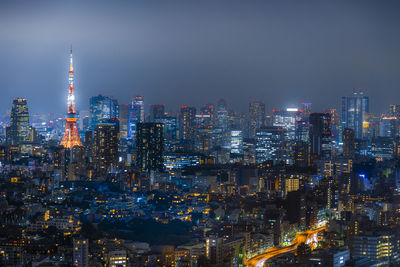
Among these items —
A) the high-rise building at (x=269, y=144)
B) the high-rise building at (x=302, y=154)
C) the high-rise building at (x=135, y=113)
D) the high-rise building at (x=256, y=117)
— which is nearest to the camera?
the high-rise building at (x=302, y=154)

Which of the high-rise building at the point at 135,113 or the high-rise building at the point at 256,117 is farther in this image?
the high-rise building at the point at 135,113

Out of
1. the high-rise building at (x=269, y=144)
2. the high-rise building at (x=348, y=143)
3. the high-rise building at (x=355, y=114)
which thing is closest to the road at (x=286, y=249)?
the high-rise building at (x=355, y=114)

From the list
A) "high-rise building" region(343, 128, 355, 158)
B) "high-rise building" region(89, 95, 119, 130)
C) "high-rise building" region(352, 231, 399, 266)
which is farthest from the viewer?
"high-rise building" region(89, 95, 119, 130)

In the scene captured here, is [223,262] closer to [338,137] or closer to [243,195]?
[243,195]

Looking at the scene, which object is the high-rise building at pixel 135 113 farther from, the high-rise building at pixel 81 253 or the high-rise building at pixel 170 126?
the high-rise building at pixel 81 253

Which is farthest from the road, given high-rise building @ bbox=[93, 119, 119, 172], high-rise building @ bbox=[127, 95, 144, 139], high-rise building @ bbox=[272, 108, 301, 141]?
high-rise building @ bbox=[127, 95, 144, 139]

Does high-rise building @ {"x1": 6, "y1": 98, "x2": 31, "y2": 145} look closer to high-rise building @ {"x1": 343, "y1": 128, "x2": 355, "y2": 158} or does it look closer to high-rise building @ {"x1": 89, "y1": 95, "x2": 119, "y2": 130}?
high-rise building @ {"x1": 89, "y1": 95, "x2": 119, "y2": 130}
